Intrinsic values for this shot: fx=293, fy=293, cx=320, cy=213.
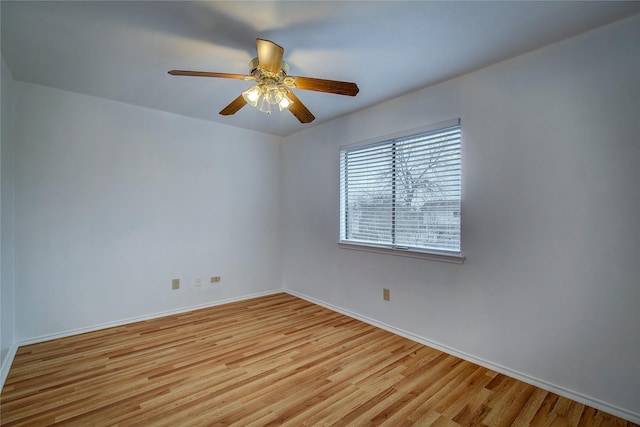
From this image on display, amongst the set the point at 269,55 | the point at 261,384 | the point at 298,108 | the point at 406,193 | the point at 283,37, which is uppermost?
the point at 283,37

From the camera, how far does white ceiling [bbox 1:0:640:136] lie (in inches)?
65.0

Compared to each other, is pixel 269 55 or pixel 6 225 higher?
pixel 269 55

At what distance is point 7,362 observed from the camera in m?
2.25

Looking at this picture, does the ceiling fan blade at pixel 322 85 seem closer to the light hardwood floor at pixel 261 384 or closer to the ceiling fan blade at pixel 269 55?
the ceiling fan blade at pixel 269 55

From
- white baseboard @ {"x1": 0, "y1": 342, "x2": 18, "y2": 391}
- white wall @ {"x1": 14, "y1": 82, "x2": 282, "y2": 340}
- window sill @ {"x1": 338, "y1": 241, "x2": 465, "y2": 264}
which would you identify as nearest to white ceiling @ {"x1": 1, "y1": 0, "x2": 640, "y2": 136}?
white wall @ {"x1": 14, "y1": 82, "x2": 282, "y2": 340}

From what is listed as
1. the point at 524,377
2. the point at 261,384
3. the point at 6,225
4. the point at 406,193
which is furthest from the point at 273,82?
the point at 524,377

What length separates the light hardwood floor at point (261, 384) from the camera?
1741 mm

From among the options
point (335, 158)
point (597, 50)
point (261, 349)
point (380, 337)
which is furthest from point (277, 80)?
point (380, 337)

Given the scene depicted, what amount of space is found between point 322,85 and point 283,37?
0.39 m

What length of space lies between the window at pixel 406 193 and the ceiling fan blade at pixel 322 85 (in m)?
1.09

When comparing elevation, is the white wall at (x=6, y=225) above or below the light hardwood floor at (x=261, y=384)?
above

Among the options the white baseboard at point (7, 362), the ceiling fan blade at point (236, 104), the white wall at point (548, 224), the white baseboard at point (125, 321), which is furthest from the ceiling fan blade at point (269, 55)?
the white baseboard at point (125, 321)

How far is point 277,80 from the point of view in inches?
78.3

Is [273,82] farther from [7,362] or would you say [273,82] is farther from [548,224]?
[7,362]
